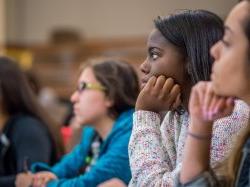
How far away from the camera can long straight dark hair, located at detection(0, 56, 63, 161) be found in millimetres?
3295

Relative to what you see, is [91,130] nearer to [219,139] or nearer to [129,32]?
[219,139]

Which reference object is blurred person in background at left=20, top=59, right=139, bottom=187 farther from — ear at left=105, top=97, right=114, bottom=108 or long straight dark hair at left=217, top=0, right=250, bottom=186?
long straight dark hair at left=217, top=0, right=250, bottom=186

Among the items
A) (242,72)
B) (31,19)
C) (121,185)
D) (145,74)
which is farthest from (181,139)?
(31,19)

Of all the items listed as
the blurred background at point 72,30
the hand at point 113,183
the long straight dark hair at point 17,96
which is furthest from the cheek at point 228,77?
the blurred background at point 72,30

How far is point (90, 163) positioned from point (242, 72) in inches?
57.0

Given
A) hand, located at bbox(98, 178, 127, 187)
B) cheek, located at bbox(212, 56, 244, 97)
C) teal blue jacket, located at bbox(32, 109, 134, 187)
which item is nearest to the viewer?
cheek, located at bbox(212, 56, 244, 97)

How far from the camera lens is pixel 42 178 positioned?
278 centimetres

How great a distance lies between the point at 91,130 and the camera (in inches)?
119

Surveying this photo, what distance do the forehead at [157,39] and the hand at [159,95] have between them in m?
0.11

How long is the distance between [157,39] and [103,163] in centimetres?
80

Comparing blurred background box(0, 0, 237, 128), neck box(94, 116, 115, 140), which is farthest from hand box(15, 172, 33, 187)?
blurred background box(0, 0, 237, 128)

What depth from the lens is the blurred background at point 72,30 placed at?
10352 millimetres

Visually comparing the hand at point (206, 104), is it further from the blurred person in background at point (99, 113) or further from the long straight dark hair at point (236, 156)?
the blurred person in background at point (99, 113)

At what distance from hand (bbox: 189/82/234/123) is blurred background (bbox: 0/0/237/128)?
824 cm
